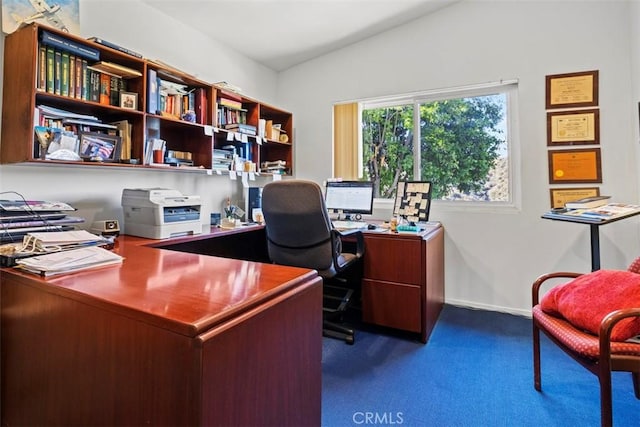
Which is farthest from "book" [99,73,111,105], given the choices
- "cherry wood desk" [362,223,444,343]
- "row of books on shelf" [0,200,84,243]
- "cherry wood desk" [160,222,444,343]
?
"cherry wood desk" [362,223,444,343]

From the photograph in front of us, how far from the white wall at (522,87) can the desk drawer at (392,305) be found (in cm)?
88

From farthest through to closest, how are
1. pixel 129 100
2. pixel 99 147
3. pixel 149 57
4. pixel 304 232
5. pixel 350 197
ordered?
pixel 350 197 < pixel 149 57 < pixel 304 232 < pixel 129 100 < pixel 99 147

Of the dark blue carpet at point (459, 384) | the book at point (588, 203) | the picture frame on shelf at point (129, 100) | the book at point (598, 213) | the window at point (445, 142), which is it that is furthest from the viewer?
the window at point (445, 142)

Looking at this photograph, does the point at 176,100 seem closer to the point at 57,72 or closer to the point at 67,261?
the point at 57,72

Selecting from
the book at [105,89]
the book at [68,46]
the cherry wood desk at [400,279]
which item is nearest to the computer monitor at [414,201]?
the cherry wood desk at [400,279]

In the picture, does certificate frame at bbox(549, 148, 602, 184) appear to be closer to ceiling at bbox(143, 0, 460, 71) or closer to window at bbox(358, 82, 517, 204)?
window at bbox(358, 82, 517, 204)

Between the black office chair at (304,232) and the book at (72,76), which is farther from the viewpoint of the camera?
the black office chair at (304,232)

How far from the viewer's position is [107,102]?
1946 mm

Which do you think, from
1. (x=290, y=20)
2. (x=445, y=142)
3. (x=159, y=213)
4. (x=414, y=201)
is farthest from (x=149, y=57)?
(x=445, y=142)

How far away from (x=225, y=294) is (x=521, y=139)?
2.71 metres

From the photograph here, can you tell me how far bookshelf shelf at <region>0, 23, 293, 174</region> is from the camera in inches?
64.8

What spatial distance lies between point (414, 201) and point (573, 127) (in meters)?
1.25

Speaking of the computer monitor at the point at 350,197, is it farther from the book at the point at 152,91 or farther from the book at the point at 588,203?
the book at the point at 152,91

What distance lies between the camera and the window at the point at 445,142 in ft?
9.36
